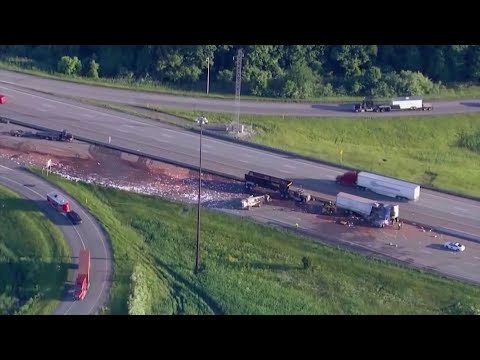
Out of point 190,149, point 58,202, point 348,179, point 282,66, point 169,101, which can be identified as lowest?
point 58,202

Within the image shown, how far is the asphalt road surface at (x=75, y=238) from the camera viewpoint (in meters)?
24.1

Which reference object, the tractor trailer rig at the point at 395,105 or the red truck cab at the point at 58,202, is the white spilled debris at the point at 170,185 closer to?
the red truck cab at the point at 58,202

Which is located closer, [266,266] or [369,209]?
[266,266]

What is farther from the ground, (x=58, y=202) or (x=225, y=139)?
(x=225, y=139)

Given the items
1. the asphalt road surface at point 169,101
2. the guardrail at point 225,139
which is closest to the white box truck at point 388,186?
the guardrail at point 225,139

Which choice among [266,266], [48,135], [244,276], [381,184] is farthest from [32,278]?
[381,184]

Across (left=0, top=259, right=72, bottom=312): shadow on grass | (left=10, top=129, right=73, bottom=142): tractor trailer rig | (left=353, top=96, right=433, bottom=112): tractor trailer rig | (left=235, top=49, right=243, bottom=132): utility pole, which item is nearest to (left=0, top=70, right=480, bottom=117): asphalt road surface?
(left=235, top=49, right=243, bottom=132): utility pole

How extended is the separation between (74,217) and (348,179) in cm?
1080

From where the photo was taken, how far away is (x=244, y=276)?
26.0 m

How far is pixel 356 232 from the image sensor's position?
28625 mm

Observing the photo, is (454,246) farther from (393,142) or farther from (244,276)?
(393,142)

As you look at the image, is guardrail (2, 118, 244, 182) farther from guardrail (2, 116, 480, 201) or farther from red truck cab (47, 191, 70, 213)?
red truck cab (47, 191, 70, 213)

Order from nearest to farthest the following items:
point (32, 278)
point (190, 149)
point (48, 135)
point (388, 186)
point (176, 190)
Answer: point (32, 278) < point (176, 190) < point (388, 186) < point (48, 135) < point (190, 149)

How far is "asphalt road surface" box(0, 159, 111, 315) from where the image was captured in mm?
24125
